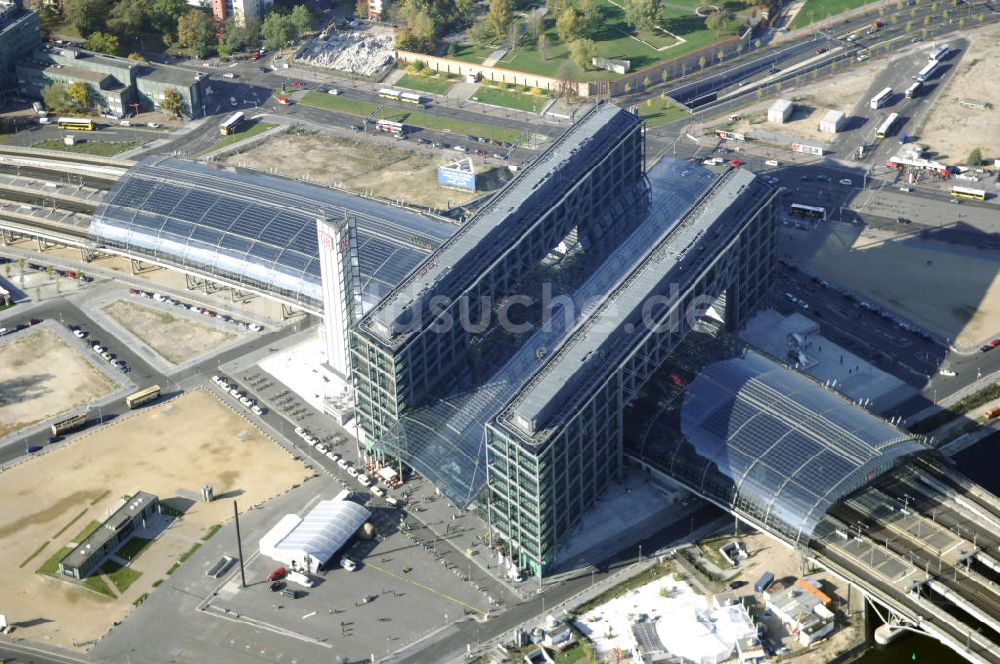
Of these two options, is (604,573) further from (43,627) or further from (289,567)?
(43,627)

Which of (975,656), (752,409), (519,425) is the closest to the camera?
(975,656)

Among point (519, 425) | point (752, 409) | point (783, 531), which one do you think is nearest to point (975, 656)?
point (783, 531)

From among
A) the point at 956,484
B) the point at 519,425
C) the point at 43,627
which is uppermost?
the point at 519,425

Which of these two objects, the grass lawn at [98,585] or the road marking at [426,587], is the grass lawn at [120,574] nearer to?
the grass lawn at [98,585]

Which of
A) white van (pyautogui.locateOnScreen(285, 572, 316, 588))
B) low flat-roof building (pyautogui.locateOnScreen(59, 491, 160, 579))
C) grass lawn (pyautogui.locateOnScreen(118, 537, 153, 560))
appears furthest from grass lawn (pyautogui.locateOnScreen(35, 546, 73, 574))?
white van (pyautogui.locateOnScreen(285, 572, 316, 588))

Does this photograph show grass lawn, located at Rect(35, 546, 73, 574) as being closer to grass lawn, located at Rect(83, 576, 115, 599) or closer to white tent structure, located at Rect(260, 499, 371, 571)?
grass lawn, located at Rect(83, 576, 115, 599)

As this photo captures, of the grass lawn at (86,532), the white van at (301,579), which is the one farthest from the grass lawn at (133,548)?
the white van at (301,579)

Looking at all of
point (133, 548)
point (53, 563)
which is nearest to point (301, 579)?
point (133, 548)

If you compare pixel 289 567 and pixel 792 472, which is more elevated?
pixel 792 472
